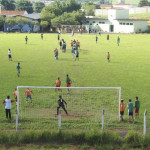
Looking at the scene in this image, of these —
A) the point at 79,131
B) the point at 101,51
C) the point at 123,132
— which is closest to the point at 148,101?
the point at 123,132

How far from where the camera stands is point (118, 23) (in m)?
86.1

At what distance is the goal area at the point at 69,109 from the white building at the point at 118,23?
63000 mm

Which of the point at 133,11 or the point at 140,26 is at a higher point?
the point at 133,11

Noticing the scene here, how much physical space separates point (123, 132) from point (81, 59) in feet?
A: 71.4

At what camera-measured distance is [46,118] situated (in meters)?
16.9

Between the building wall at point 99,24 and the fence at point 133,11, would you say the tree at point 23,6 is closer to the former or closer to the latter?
the fence at point 133,11

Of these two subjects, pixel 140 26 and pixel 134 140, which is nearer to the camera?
pixel 134 140

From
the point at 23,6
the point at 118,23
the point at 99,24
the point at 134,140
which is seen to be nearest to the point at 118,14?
the point at 118,23

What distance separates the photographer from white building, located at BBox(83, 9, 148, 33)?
270 feet

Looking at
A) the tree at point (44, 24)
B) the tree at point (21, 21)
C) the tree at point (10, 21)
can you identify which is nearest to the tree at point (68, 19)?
the tree at point (44, 24)

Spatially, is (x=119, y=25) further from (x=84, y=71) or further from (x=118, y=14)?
(x=84, y=71)

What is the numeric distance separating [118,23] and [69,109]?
70.5 metres

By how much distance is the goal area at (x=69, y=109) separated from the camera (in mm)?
16016

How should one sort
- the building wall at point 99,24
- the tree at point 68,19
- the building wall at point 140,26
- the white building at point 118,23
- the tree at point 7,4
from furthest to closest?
1. the tree at point 7,4
2. the building wall at point 99,24
3. the tree at point 68,19
4. the white building at point 118,23
5. the building wall at point 140,26
